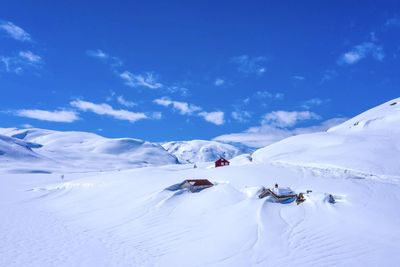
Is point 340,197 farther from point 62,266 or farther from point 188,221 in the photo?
point 62,266

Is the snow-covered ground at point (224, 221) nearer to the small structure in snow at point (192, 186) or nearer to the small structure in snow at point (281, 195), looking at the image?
the small structure in snow at point (281, 195)

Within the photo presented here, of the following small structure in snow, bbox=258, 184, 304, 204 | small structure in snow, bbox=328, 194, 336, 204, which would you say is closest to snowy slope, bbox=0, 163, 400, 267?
small structure in snow, bbox=328, 194, 336, 204

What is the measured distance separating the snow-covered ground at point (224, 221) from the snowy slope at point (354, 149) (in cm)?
33

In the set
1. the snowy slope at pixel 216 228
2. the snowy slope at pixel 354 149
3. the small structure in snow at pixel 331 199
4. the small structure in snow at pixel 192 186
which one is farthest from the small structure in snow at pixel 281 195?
the snowy slope at pixel 354 149

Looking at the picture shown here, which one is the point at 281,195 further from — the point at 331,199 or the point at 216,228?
the point at 216,228

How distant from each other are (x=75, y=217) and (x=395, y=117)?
2561 inches

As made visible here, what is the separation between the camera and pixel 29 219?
33.9 meters

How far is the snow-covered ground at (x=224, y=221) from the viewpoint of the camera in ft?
66.3

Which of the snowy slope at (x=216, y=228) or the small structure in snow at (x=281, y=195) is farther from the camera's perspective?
the small structure in snow at (x=281, y=195)

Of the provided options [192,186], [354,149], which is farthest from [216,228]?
[354,149]

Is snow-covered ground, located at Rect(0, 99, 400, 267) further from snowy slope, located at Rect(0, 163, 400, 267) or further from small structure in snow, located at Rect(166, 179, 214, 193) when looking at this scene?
small structure in snow, located at Rect(166, 179, 214, 193)

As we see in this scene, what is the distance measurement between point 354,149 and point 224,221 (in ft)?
109

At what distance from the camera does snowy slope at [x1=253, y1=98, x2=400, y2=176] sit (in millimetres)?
46562

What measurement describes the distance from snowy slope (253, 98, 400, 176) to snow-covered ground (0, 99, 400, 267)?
0.33 m
